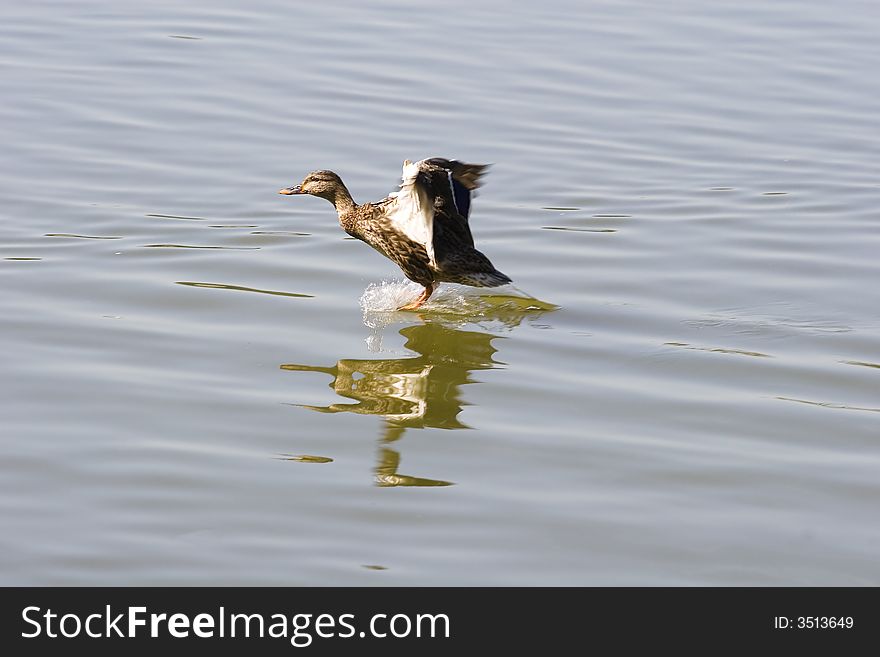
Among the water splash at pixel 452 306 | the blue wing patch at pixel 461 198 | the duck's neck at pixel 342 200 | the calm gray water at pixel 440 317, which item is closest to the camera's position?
the calm gray water at pixel 440 317

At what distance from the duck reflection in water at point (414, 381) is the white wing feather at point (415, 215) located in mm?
563

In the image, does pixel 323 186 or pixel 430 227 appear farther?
pixel 323 186

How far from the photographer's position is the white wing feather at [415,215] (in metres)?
8.40

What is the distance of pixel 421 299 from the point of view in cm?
892

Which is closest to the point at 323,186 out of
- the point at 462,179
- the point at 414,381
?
the point at 462,179

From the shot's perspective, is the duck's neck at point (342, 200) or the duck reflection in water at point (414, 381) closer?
the duck reflection in water at point (414, 381)

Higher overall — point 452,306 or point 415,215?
point 415,215

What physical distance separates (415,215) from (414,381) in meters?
1.54

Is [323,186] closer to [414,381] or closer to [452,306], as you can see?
[452,306]

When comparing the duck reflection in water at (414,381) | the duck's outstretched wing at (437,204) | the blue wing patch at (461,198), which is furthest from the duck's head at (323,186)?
the duck reflection in water at (414,381)

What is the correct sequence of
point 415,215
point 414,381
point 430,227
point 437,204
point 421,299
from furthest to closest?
point 421,299 → point 437,204 → point 415,215 → point 430,227 → point 414,381

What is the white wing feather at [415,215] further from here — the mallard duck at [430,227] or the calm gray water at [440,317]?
the calm gray water at [440,317]

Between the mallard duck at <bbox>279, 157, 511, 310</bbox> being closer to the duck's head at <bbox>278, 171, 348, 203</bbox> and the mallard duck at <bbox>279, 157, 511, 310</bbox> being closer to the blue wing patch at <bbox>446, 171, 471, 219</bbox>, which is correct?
the blue wing patch at <bbox>446, 171, 471, 219</bbox>

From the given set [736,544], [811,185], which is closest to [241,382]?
[736,544]
